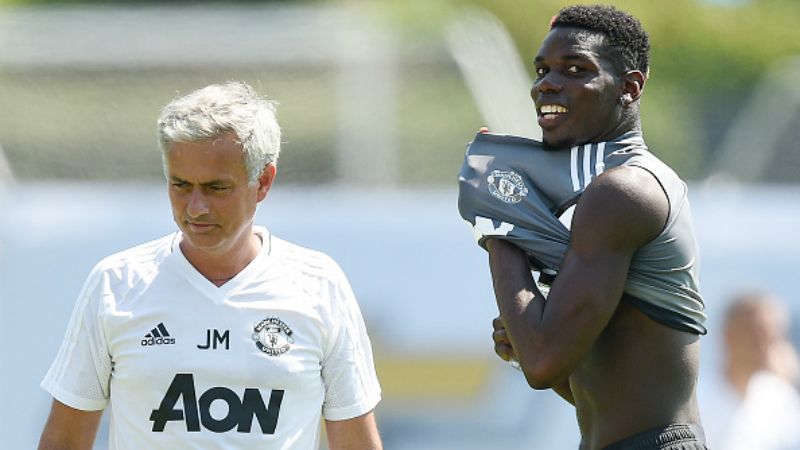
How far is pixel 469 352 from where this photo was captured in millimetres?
7473

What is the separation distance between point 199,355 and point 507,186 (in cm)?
87

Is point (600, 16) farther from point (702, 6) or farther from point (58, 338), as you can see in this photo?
point (702, 6)

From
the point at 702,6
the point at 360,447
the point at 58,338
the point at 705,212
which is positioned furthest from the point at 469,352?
the point at 702,6

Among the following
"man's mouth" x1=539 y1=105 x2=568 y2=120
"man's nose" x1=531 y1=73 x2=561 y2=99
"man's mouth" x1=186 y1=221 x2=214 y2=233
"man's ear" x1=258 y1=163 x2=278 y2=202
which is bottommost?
"man's mouth" x1=186 y1=221 x2=214 y2=233

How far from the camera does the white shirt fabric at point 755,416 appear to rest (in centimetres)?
632

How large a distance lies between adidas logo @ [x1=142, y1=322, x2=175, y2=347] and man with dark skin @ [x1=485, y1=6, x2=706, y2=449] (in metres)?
0.82

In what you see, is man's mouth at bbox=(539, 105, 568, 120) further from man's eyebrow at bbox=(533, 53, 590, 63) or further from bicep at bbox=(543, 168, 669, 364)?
bicep at bbox=(543, 168, 669, 364)

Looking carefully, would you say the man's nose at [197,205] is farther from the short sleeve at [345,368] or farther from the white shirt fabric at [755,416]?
the white shirt fabric at [755,416]

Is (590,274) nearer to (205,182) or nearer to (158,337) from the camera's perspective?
(205,182)

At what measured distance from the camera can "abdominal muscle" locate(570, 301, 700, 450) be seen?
3322 millimetres

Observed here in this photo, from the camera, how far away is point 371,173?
335 inches

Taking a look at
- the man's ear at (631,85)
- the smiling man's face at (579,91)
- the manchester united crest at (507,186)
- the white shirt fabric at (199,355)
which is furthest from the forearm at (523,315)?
the white shirt fabric at (199,355)

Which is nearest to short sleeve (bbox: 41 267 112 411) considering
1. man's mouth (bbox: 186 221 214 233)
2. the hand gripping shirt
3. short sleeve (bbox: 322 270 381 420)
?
man's mouth (bbox: 186 221 214 233)

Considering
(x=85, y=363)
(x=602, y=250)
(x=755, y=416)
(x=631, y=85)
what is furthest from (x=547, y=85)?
(x=755, y=416)
